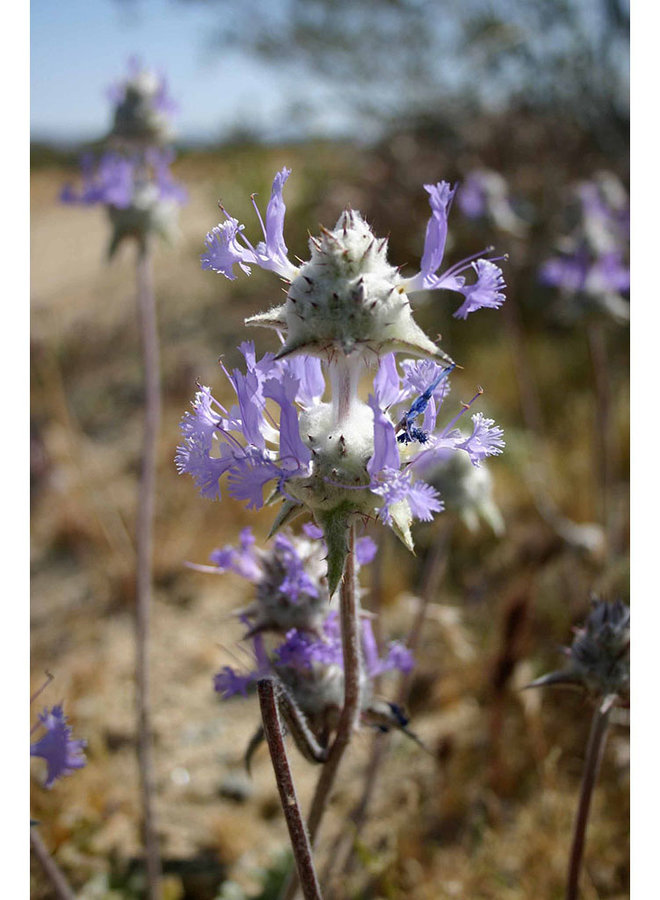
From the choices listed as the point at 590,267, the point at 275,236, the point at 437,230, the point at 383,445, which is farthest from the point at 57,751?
the point at 590,267

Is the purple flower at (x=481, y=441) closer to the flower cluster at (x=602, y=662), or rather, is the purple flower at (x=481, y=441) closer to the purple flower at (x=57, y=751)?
the flower cluster at (x=602, y=662)

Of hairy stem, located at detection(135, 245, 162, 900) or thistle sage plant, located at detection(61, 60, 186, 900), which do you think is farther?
thistle sage plant, located at detection(61, 60, 186, 900)

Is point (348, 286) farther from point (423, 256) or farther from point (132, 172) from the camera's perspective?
point (132, 172)

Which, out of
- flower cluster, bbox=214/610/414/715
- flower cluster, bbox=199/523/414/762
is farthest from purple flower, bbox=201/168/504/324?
flower cluster, bbox=214/610/414/715

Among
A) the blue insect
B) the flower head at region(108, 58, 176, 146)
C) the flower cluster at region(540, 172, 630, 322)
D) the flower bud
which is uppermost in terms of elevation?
the flower head at region(108, 58, 176, 146)

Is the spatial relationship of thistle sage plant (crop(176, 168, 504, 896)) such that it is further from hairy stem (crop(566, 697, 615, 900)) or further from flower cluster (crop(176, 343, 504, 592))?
hairy stem (crop(566, 697, 615, 900))

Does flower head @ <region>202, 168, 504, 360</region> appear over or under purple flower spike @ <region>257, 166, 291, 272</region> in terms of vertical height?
under
